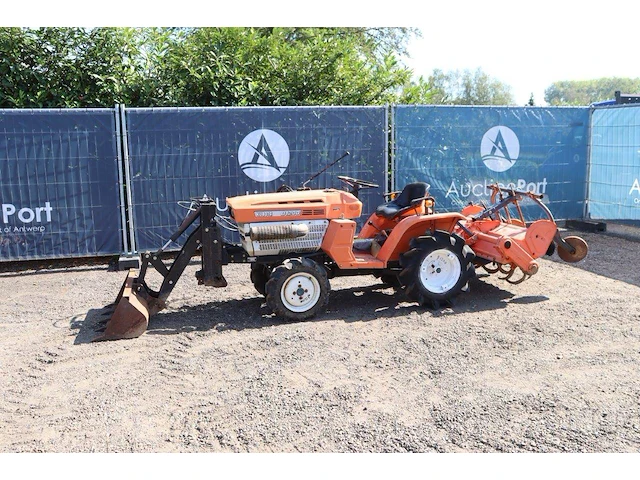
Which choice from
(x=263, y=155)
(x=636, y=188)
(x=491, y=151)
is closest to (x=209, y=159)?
(x=263, y=155)

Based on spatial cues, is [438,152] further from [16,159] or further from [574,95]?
[574,95]

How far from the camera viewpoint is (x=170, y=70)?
11.4 meters

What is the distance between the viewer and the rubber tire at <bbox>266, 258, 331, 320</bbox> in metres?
6.30

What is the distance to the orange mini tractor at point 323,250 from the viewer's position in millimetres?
6391

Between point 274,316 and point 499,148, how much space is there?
5689 millimetres

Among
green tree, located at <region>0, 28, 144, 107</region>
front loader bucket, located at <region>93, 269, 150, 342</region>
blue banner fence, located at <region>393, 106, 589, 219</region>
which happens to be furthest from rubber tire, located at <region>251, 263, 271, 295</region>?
green tree, located at <region>0, 28, 144, 107</region>

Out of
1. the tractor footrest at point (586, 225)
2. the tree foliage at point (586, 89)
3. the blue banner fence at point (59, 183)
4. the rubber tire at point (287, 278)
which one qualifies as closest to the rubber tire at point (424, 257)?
the rubber tire at point (287, 278)

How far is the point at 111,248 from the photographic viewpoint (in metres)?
9.30

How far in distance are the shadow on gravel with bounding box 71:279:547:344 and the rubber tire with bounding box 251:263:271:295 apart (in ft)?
0.57

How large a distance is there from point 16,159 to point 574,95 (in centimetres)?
6927

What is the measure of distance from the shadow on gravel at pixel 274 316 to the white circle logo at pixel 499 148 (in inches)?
142

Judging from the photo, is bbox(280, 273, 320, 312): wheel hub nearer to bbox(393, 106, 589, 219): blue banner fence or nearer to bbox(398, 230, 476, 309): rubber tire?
bbox(398, 230, 476, 309): rubber tire

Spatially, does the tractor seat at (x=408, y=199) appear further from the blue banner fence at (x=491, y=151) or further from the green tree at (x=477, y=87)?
the green tree at (x=477, y=87)

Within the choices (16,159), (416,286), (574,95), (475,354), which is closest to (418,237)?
(416,286)
